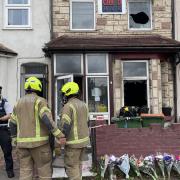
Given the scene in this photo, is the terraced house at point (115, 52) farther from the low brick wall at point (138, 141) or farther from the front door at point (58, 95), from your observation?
the low brick wall at point (138, 141)

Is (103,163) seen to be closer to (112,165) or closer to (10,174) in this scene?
(112,165)

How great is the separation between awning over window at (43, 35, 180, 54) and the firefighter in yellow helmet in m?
6.09

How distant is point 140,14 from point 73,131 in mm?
8265

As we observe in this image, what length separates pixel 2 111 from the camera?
748cm

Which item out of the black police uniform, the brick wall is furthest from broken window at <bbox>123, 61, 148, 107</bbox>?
the black police uniform

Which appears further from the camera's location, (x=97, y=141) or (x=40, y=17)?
(x=40, y=17)

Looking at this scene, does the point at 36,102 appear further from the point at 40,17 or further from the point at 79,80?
the point at 40,17

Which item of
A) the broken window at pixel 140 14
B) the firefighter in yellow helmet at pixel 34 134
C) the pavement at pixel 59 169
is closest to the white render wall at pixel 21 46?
the broken window at pixel 140 14


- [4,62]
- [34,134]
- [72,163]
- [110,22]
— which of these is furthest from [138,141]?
[4,62]

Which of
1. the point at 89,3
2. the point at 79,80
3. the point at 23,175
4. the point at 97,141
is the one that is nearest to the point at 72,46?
the point at 79,80

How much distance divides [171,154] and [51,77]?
576 centimetres

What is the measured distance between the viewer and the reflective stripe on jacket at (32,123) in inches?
231

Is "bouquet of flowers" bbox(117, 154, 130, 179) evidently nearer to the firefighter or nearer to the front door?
the firefighter

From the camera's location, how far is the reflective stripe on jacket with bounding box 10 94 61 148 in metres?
5.87
